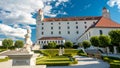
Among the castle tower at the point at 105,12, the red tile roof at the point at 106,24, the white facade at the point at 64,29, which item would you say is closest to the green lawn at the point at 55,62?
the red tile roof at the point at 106,24

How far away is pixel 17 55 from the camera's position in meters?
6.54

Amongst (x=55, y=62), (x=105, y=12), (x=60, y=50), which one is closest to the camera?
(x=55, y=62)

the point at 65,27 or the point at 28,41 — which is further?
the point at 65,27

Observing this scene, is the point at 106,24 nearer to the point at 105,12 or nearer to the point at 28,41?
the point at 105,12

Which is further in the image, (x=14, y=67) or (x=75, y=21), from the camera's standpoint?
(x=75, y=21)

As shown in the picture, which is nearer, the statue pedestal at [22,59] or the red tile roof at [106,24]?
the statue pedestal at [22,59]

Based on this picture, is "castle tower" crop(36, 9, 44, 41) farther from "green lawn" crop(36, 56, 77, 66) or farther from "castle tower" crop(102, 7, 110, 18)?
"green lawn" crop(36, 56, 77, 66)

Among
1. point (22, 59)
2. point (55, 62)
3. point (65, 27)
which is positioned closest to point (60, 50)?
point (55, 62)

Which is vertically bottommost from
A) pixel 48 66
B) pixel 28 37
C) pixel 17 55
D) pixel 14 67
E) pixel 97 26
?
pixel 48 66

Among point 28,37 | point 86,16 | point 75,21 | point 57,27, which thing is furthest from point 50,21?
point 28,37

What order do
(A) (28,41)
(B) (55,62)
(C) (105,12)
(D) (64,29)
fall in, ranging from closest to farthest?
(A) (28,41)
(B) (55,62)
(D) (64,29)
(C) (105,12)

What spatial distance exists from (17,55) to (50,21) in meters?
68.7

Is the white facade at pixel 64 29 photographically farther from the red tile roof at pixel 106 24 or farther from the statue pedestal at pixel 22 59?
the statue pedestal at pixel 22 59

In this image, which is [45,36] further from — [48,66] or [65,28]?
[48,66]
